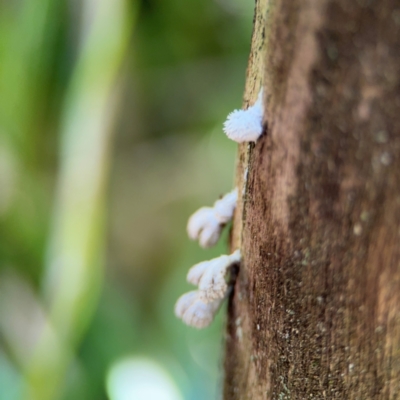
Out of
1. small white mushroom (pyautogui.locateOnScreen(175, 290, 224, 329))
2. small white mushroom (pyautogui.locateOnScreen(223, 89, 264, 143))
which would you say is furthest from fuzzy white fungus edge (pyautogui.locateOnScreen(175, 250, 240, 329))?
small white mushroom (pyautogui.locateOnScreen(223, 89, 264, 143))

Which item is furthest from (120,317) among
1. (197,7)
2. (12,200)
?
(197,7)

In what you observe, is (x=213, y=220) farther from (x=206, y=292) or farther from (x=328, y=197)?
(x=328, y=197)

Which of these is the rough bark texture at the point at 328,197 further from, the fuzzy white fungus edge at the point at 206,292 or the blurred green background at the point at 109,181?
the blurred green background at the point at 109,181

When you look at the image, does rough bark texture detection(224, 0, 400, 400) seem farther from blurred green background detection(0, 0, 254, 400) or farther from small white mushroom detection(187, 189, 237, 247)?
blurred green background detection(0, 0, 254, 400)

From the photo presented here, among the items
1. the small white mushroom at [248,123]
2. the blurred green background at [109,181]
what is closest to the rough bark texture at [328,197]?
the small white mushroom at [248,123]

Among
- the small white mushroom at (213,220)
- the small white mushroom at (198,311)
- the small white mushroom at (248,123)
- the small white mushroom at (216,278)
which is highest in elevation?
the small white mushroom at (213,220)

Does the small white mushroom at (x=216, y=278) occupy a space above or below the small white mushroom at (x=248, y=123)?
below
